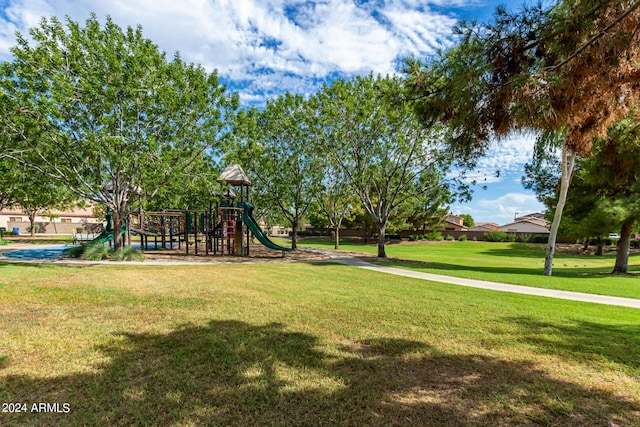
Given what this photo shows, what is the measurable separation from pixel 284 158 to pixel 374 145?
673cm

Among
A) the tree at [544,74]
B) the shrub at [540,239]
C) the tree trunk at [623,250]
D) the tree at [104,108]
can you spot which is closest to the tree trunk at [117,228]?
the tree at [104,108]

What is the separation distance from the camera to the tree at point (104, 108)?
450 inches

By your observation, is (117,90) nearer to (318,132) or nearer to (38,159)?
(38,159)

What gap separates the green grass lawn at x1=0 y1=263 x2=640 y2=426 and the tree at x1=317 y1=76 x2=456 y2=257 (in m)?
12.7

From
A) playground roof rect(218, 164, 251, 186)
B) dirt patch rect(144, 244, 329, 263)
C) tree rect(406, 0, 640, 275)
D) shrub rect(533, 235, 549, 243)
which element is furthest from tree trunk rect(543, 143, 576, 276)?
shrub rect(533, 235, 549, 243)

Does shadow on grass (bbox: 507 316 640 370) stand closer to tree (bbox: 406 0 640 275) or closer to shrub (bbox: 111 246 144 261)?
tree (bbox: 406 0 640 275)

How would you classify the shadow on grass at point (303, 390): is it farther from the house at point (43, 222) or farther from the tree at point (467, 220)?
the tree at point (467, 220)

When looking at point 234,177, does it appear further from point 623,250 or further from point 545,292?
point 623,250

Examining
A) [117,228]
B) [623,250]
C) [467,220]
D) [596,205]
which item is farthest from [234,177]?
[467,220]

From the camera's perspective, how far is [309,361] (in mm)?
3859

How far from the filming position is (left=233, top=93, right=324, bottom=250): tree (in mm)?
20969

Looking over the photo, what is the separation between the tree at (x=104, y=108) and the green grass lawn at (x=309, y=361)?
732cm

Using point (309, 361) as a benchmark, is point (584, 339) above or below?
below

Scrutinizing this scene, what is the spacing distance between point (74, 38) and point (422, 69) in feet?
45.8
